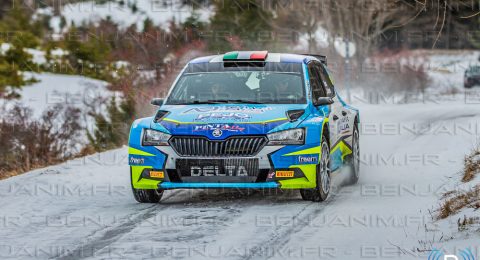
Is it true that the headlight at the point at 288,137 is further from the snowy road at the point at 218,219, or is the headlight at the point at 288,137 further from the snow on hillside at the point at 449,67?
the snow on hillside at the point at 449,67

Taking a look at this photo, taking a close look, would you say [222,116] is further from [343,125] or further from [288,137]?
[343,125]

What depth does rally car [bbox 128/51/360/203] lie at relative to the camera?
31.3ft

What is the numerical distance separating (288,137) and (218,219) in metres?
1.28

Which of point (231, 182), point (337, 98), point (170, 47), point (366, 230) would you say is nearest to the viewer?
point (366, 230)

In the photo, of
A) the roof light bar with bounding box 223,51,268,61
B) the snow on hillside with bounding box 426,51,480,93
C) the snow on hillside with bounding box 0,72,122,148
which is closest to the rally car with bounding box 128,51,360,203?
the roof light bar with bounding box 223,51,268,61

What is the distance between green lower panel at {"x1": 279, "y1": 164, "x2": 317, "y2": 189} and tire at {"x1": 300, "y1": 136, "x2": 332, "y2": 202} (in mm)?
82

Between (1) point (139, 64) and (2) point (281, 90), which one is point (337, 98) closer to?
(2) point (281, 90)

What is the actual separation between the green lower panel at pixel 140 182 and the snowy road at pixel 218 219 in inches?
9.6

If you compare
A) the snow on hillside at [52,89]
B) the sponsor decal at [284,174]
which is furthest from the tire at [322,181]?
the snow on hillside at [52,89]

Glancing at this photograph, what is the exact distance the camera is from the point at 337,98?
39.8 feet

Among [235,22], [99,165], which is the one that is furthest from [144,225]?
[235,22]

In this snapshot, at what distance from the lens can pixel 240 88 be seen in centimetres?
1066

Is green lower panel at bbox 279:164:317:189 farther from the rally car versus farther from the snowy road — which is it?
the snowy road

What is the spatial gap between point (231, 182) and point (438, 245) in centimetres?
302
